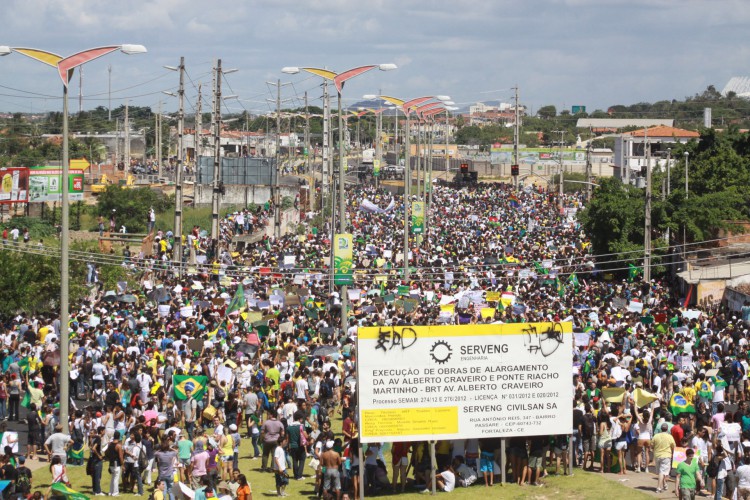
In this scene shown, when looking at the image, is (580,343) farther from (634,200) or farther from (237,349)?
(634,200)

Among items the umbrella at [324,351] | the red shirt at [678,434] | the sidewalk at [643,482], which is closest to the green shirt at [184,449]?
the sidewalk at [643,482]

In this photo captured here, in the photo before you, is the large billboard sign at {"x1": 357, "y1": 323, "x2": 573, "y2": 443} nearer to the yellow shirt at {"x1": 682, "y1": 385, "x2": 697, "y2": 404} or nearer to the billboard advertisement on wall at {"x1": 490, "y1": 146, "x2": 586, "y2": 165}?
the yellow shirt at {"x1": 682, "y1": 385, "x2": 697, "y2": 404}

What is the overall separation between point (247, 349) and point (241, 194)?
5057 cm

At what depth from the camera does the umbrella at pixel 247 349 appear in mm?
24816

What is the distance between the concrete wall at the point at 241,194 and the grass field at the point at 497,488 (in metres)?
53.1

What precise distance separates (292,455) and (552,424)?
13.9 ft

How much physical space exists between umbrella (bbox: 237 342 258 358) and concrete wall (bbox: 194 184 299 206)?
46121mm

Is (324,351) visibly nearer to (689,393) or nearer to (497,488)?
(689,393)

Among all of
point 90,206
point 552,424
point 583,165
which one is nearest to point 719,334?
point 552,424

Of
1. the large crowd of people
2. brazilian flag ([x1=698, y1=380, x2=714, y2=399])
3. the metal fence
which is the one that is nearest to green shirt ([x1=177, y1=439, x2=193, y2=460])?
the large crowd of people

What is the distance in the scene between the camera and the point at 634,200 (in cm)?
4928

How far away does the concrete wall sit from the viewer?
239 ft

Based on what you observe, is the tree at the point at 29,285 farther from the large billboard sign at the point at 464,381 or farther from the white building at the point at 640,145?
the white building at the point at 640,145

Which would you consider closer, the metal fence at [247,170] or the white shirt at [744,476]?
the white shirt at [744,476]
